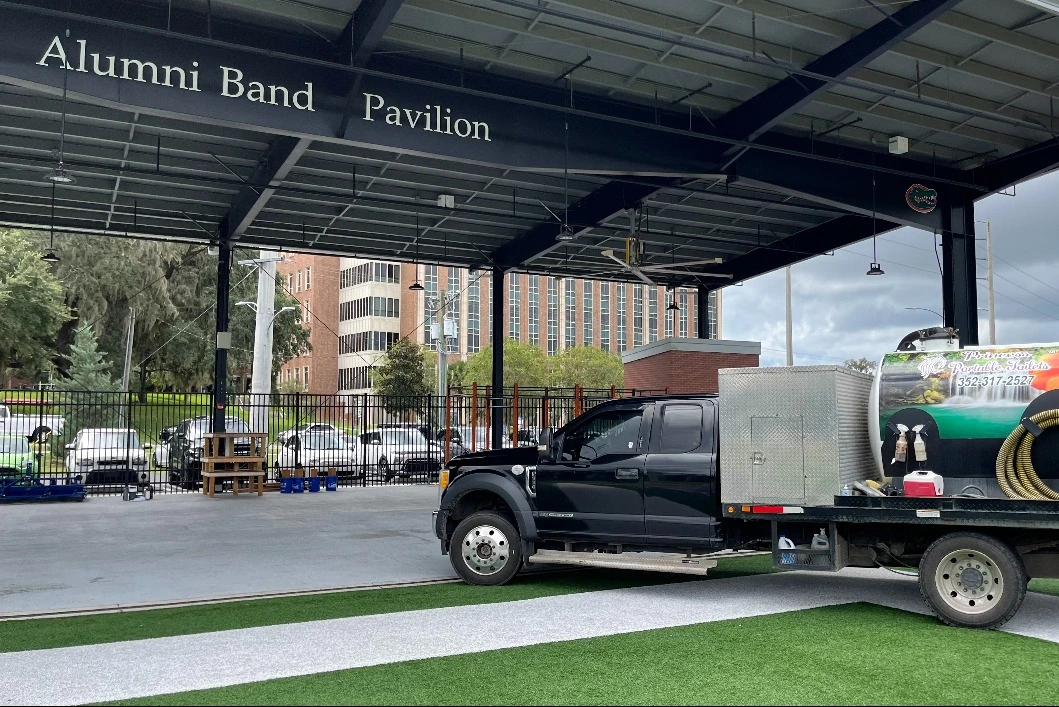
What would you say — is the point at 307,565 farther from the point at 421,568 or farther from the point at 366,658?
the point at 366,658

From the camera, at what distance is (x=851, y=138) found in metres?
18.5

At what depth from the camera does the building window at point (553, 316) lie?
101 meters

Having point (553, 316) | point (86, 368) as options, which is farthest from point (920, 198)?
point (553, 316)

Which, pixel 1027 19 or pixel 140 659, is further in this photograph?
pixel 1027 19

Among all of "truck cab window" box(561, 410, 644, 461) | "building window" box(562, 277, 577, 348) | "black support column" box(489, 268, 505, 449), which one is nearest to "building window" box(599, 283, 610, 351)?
"building window" box(562, 277, 577, 348)

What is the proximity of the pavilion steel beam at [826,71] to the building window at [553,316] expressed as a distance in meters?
84.2

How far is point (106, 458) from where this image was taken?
24375mm

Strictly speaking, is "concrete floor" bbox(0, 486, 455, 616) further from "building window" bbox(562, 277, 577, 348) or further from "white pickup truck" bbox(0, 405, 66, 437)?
"building window" bbox(562, 277, 577, 348)

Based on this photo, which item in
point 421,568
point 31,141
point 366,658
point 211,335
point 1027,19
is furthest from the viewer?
point 211,335

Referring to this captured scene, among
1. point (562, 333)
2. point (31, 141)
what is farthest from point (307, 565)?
point (562, 333)

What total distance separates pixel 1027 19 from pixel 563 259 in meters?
15.3

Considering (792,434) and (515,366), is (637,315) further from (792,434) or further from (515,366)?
(792,434)

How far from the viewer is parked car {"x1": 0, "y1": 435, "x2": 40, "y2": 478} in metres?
22.1

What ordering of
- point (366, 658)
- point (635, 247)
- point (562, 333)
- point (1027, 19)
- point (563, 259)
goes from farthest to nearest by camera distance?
point (562, 333) < point (563, 259) < point (635, 247) < point (1027, 19) < point (366, 658)
